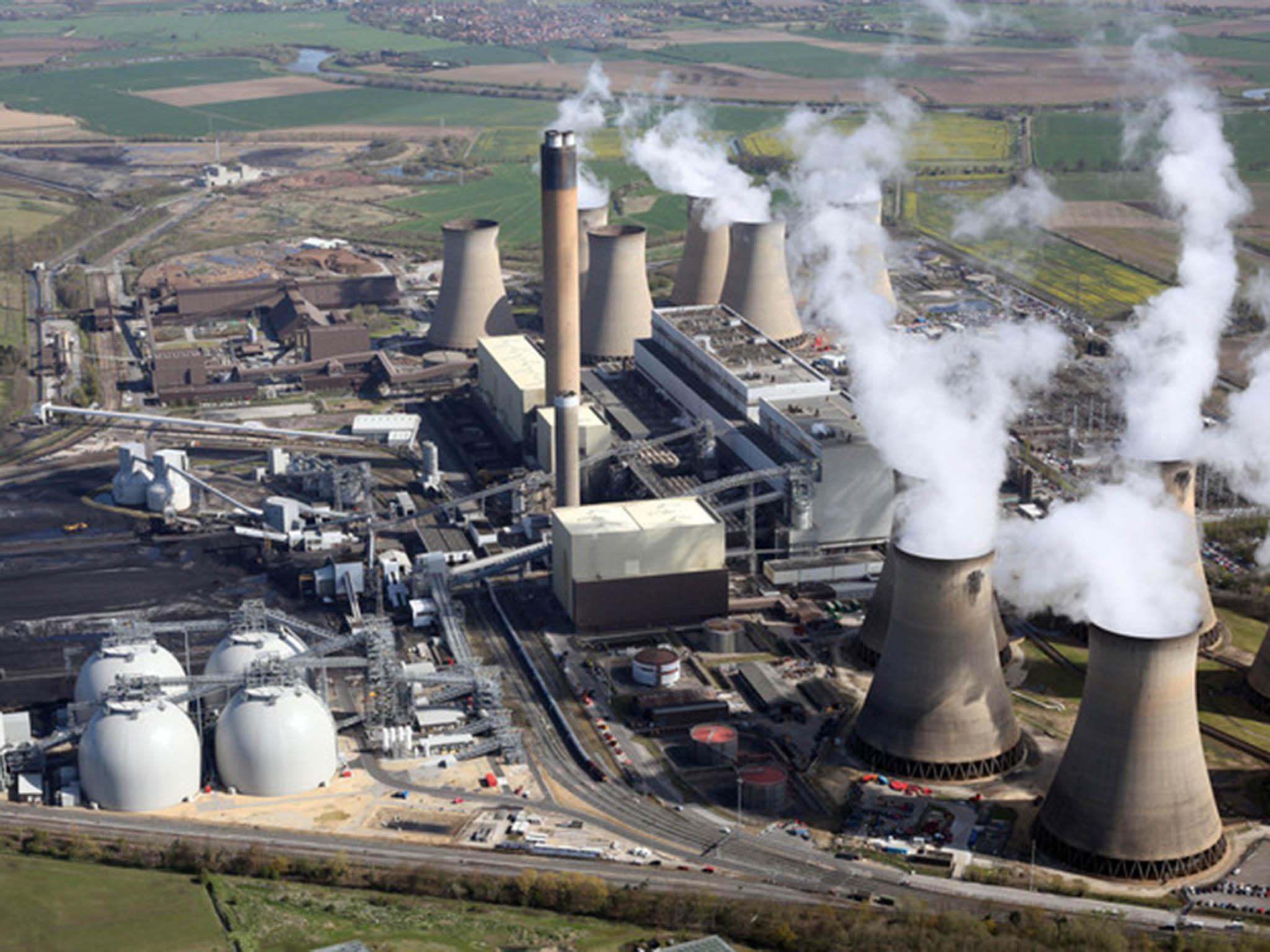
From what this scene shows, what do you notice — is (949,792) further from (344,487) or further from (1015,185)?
(1015,185)

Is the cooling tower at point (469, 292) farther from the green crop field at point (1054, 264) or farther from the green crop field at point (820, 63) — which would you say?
the green crop field at point (820, 63)

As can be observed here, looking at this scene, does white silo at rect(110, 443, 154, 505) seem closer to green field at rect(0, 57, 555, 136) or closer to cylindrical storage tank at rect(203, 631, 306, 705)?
cylindrical storage tank at rect(203, 631, 306, 705)

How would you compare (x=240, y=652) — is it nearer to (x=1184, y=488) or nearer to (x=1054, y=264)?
(x=1184, y=488)

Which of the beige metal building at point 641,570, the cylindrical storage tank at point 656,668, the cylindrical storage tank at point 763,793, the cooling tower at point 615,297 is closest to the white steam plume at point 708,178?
the cooling tower at point 615,297

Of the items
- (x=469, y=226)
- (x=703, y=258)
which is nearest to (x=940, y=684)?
(x=469, y=226)

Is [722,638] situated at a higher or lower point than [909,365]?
lower

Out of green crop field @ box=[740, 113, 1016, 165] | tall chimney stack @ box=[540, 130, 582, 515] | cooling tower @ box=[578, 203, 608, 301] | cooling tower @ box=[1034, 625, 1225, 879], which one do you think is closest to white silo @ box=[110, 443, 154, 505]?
tall chimney stack @ box=[540, 130, 582, 515]

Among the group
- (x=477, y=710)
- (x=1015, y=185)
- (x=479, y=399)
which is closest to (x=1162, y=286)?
(x=1015, y=185)
